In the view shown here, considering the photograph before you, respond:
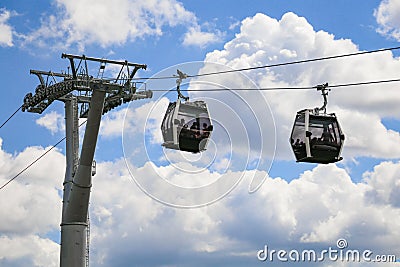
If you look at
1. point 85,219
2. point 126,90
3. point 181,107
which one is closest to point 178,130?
point 181,107

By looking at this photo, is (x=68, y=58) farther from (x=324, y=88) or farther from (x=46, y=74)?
(x=324, y=88)

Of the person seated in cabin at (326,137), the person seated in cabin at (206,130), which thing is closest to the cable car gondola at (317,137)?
the person seated in cabin at (326,137)

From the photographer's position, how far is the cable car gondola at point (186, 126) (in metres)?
26.7

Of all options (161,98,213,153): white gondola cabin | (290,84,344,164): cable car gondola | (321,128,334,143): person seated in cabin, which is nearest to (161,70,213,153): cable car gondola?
(161,98,213,153): white gondola cabin

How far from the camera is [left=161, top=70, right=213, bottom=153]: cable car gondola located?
1051 inches

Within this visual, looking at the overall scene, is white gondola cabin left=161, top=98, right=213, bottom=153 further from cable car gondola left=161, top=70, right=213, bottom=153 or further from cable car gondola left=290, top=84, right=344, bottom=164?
cable car gondola left=290, top=84, right=344, bottom=164

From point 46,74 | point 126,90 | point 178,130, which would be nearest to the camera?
point 178,130

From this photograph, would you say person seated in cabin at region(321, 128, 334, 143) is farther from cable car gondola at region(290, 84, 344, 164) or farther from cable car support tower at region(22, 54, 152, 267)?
cable car support tower at region(22, 54, 152, 267)

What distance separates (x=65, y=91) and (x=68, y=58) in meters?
6.70

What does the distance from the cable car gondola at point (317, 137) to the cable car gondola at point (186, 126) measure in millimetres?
3559

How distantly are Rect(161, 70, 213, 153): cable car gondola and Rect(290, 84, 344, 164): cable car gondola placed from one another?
356 centimetres

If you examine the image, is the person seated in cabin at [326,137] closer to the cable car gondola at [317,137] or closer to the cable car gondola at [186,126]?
the cable car gondola at [317,137]

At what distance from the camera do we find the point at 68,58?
39562 mm

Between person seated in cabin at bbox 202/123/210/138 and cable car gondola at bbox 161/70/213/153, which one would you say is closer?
cable car gondola at bbox 161/70/213/153
